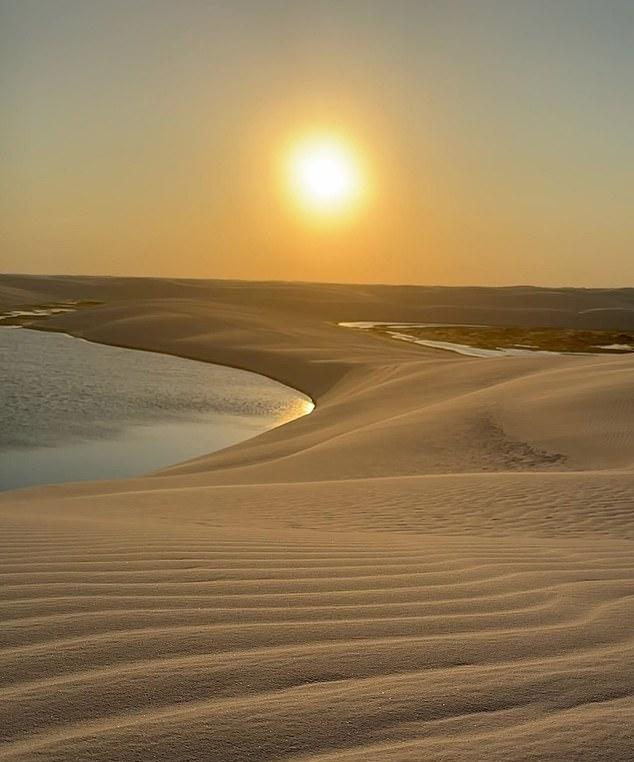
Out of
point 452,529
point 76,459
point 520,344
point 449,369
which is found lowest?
point 452,529

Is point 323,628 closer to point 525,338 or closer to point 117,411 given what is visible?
point 117,411

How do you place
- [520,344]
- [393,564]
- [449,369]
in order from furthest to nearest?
[520,344]
[449,369]
[393,564]

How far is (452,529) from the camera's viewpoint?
22.0 ft

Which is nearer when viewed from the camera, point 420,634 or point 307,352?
point 420,634

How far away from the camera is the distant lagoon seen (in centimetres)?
1316

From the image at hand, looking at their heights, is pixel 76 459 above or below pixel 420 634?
above

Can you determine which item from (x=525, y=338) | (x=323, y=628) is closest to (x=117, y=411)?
(x=323, y=628)

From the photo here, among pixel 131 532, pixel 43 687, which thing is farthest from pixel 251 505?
pixel 43 687

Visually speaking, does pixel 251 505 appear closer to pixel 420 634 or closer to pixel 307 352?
pixel 420 634

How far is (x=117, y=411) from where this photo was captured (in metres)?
17.9

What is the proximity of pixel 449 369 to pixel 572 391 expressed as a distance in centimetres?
796

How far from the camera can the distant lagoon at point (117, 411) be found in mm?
13164

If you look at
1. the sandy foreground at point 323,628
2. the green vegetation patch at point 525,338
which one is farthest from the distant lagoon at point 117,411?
the green vegetation patch at point 525,338

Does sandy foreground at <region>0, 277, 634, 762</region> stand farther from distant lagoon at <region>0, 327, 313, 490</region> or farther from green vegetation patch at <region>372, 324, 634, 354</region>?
green vegetation patch at <region>372, 324, 634, 354</region>
